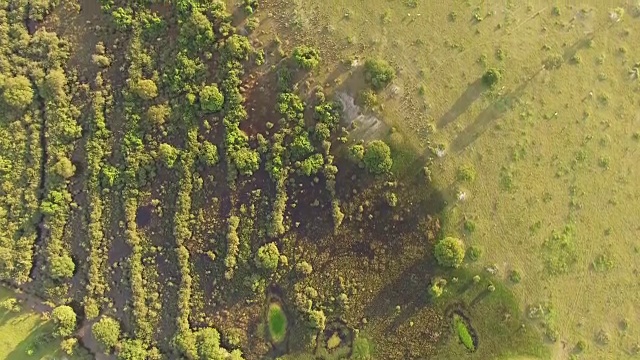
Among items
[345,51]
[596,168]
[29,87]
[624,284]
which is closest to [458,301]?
[624,284]

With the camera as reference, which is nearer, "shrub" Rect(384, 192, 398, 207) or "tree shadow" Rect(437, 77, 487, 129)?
"shrub" Rect(384, 192, 398, 207)

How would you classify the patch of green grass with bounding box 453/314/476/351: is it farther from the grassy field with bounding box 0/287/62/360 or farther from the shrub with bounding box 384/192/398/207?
the grassy field with bounding box 0/287/62/360

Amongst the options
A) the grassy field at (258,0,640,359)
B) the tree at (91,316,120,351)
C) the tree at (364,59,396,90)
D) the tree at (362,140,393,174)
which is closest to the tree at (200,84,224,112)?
the grassy field at (258,0,640,359)

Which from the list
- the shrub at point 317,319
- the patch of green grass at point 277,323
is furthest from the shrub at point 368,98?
the patch of green grass at point 277,323

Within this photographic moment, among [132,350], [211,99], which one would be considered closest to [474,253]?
[211,99]

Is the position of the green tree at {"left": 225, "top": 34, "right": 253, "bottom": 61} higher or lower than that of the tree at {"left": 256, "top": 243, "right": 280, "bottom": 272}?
higher

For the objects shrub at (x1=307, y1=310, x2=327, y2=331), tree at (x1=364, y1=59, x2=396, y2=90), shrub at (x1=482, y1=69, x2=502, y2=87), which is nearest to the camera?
shrub at (x1=482, y1=69, x2=502, y2=87)

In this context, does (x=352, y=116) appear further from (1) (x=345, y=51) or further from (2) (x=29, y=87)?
(2) (x=29, y=87)
